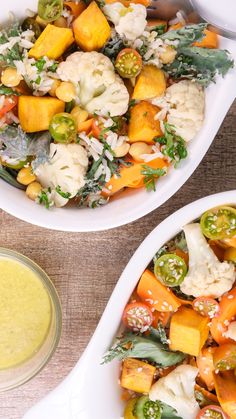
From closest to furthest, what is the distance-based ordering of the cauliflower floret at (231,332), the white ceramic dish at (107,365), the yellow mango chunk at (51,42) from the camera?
the yellow mango chunk at (51,42) < the white ceramic dish at (107,365) < the cauliflower floret at (231,332)

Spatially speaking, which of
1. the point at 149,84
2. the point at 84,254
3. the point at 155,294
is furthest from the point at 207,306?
the point at 149,84

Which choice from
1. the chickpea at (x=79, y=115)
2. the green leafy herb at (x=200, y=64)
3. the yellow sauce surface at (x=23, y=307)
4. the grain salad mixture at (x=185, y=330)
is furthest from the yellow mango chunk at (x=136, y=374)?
the green leafy herb at (x=200, y=64)

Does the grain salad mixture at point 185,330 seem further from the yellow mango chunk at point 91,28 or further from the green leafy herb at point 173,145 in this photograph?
the yellow mango chunk at point 91,28

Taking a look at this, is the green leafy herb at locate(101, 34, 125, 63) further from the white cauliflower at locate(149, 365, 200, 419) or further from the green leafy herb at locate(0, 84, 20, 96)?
the white cauliflower at locate(149, 365, 200, 419)

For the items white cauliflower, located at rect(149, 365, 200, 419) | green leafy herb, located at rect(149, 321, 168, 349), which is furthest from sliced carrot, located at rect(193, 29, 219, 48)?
white cauliflower, located at rect(149, 365, 200, 419)

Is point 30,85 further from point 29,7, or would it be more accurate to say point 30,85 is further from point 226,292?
point 226,292
